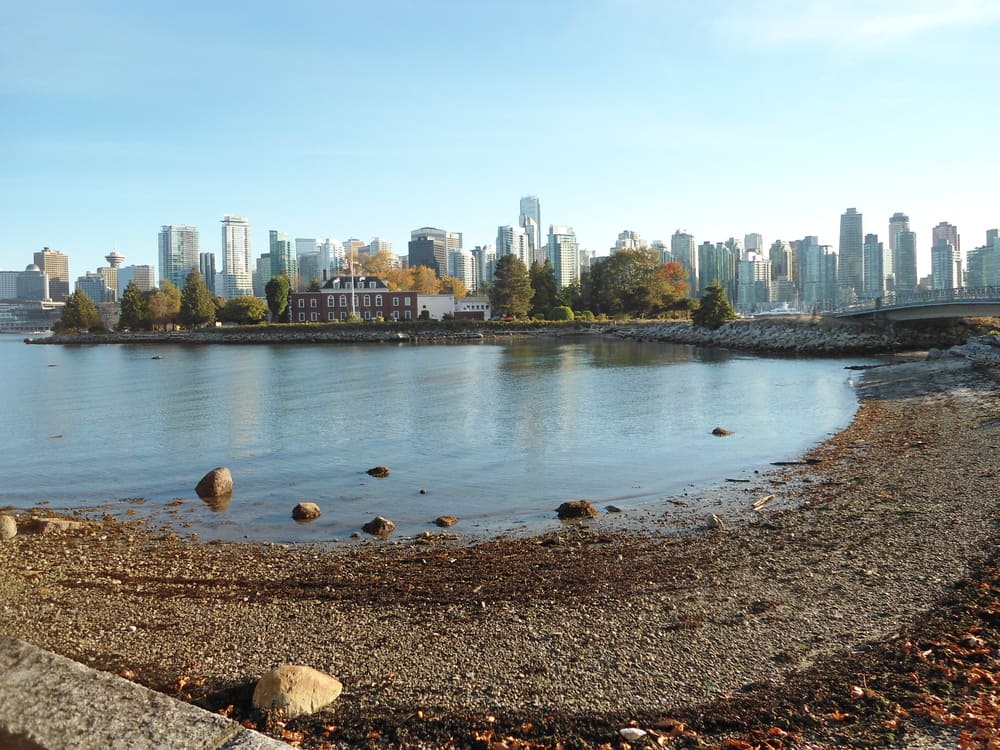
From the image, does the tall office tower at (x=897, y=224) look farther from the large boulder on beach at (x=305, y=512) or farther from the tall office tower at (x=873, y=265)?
the large boulder on beach at (x=305, y=512)

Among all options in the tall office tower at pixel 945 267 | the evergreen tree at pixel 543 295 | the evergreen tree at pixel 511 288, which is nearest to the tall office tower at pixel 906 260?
the tall office tower at pixel 945 267

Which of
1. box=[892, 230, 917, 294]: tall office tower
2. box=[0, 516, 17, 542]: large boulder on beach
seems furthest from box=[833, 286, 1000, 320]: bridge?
box=[892, 230, 917, 294]: tall office tower

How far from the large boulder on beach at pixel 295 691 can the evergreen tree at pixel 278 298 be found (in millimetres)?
124987

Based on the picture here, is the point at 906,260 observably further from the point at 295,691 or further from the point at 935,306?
the point at 295,691

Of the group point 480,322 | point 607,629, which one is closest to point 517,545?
point 607,629

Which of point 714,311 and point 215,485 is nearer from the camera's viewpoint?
point 215,485

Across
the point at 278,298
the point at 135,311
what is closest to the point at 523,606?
the point at 278,298

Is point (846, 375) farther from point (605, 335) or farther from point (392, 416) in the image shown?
point (605, 335)

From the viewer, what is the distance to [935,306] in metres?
63.1

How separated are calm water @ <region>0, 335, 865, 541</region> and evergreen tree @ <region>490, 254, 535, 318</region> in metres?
66.3

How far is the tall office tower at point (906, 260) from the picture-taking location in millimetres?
171375

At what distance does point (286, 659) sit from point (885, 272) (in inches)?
7948

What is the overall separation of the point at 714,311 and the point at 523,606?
8796 centimetres

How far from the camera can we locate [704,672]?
803cm
